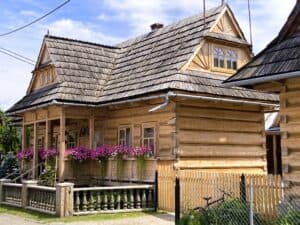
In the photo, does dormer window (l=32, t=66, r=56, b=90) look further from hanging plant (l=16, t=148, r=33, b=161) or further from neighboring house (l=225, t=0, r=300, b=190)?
neighboring house (l=225, t=0, r=300, b=190)

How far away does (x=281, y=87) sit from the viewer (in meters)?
11.0

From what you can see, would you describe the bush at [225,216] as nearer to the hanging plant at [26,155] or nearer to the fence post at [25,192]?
the fence post at [25,192]

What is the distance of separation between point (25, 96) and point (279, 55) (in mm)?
14923

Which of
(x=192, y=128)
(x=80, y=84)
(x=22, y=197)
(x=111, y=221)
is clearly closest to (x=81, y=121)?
(x=80, y=84)

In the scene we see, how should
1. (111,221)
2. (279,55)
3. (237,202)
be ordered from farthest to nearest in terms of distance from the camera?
(111,221) < (279,55) < (237,202)

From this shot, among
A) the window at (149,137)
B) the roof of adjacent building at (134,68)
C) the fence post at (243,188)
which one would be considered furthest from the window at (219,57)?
the fence post at (243,188)

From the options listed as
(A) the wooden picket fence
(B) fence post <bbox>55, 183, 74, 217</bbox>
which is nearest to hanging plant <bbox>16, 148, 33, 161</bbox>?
(B) fence post <bbox>55, 183, 74, 217</bbox>

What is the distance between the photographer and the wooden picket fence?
970 cm

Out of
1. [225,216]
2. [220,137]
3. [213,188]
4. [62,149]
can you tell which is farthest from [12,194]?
[225,216]

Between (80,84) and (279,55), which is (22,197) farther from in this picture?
(279,55)

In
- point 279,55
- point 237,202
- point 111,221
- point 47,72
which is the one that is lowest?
point 111,221

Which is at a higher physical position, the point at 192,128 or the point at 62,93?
the point at 62,93

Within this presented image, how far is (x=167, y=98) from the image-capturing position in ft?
49.9

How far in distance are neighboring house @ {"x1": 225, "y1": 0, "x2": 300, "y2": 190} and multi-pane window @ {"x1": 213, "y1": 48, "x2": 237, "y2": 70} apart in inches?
275
